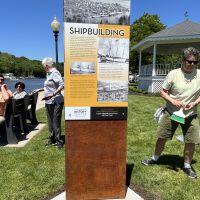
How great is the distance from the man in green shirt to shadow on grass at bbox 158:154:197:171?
1.21ft

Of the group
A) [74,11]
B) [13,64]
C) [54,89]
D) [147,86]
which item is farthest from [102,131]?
[13,64]

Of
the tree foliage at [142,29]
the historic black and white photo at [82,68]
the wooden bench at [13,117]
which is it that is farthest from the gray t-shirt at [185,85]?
the tree foliage at [142,29]

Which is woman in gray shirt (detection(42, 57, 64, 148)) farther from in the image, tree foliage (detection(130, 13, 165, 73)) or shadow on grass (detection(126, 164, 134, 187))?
tree foliage (detection(130, 13, 165, 73))

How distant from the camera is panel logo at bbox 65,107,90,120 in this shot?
12.0ft

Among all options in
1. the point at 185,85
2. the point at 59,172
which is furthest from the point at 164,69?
the point at 59,172

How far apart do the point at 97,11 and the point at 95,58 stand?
51 centimetres

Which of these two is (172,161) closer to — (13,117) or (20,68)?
(13,117)

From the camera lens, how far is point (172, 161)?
549 cm

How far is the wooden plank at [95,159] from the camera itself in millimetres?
3777

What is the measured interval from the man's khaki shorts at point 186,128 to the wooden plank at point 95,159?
46.5 inches

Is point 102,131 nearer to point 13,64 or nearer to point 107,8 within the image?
point 107,8

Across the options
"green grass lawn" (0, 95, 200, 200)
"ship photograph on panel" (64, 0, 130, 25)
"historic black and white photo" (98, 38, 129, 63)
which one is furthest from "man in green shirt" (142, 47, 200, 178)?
"ship photograph on panel" (64, 0, 130, 25)

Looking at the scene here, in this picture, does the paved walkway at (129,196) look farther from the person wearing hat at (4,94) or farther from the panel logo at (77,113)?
the person wearing hat at (4,94)

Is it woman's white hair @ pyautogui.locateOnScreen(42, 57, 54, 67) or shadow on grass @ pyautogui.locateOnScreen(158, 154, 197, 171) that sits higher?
woman's white hair @ pyautogui.locateOnScreen(42, 57, 54, 67)
